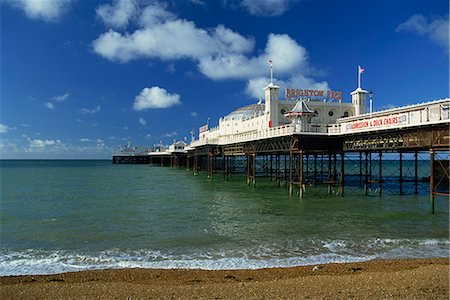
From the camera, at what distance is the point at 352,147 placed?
27.9 meters

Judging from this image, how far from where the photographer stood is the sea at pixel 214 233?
13.0 metres

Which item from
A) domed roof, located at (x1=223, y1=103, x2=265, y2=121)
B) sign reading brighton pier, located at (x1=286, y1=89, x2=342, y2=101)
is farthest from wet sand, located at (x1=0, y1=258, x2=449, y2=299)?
domed roof, located at (x1=223, y1=103, x2=265, y2=121)

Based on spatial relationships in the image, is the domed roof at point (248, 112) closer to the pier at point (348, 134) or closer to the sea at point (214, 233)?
the pier at point (348, 134)

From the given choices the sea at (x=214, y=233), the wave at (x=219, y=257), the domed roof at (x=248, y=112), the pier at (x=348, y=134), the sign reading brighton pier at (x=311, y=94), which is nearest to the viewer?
the wave at (x=219, y=257)

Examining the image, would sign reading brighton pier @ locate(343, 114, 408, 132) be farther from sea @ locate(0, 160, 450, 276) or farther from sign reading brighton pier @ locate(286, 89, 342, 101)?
sign reading brighton pier @ locate(286, 89, 342, 101)

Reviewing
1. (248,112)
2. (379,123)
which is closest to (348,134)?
(379,123)

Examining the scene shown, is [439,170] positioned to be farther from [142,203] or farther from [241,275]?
[241,275]

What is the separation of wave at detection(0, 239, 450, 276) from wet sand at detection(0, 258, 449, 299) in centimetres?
92

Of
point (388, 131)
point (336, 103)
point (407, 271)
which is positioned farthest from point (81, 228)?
point (336, 103)

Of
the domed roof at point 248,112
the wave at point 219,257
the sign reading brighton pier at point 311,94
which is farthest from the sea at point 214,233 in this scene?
the domed roof at point 248,112

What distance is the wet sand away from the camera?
8.71 metres

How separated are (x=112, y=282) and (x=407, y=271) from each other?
8310 mm

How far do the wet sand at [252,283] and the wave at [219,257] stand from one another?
0.92 metres

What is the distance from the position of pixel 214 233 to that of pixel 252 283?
7550mm
